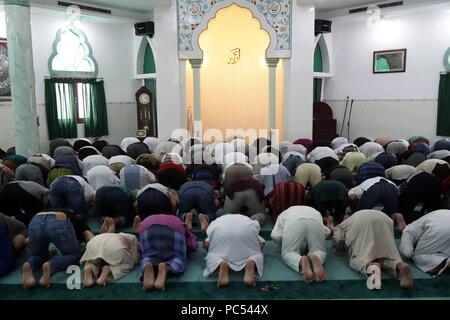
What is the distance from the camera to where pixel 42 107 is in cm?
782

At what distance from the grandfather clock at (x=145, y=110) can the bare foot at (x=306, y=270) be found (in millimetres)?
6454

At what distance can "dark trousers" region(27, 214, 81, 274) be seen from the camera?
284cm

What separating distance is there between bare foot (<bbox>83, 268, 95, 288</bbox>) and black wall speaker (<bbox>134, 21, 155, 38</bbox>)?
6845 mm

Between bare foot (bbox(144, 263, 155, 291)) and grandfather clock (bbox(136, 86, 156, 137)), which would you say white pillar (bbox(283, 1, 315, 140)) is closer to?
grandfather clock (bbox(136, 86, 156, 137))

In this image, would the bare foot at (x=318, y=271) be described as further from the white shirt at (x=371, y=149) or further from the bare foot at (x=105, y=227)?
the white shirt at (x=371, y=149)

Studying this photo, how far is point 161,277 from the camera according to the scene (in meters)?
2.70

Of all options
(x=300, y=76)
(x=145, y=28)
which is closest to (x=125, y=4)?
(x=145, y=28)

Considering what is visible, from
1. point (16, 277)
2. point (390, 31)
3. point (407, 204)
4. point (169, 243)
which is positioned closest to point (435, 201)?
point (407, 204)

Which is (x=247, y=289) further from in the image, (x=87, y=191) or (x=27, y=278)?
(x=87, y=191)

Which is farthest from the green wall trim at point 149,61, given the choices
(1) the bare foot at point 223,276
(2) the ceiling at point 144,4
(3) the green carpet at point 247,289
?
(1) the bare foot at point 223,276

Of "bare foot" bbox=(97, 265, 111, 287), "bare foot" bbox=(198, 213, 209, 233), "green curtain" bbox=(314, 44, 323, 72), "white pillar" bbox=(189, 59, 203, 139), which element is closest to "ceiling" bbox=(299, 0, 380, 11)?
"green curtain" bbox=(314, 44, 323, 72)

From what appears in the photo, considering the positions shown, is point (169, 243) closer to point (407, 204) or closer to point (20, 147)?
point (407, 204)

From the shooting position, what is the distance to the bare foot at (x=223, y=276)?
8.93 ft

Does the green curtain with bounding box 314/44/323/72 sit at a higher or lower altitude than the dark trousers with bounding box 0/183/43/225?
higher
